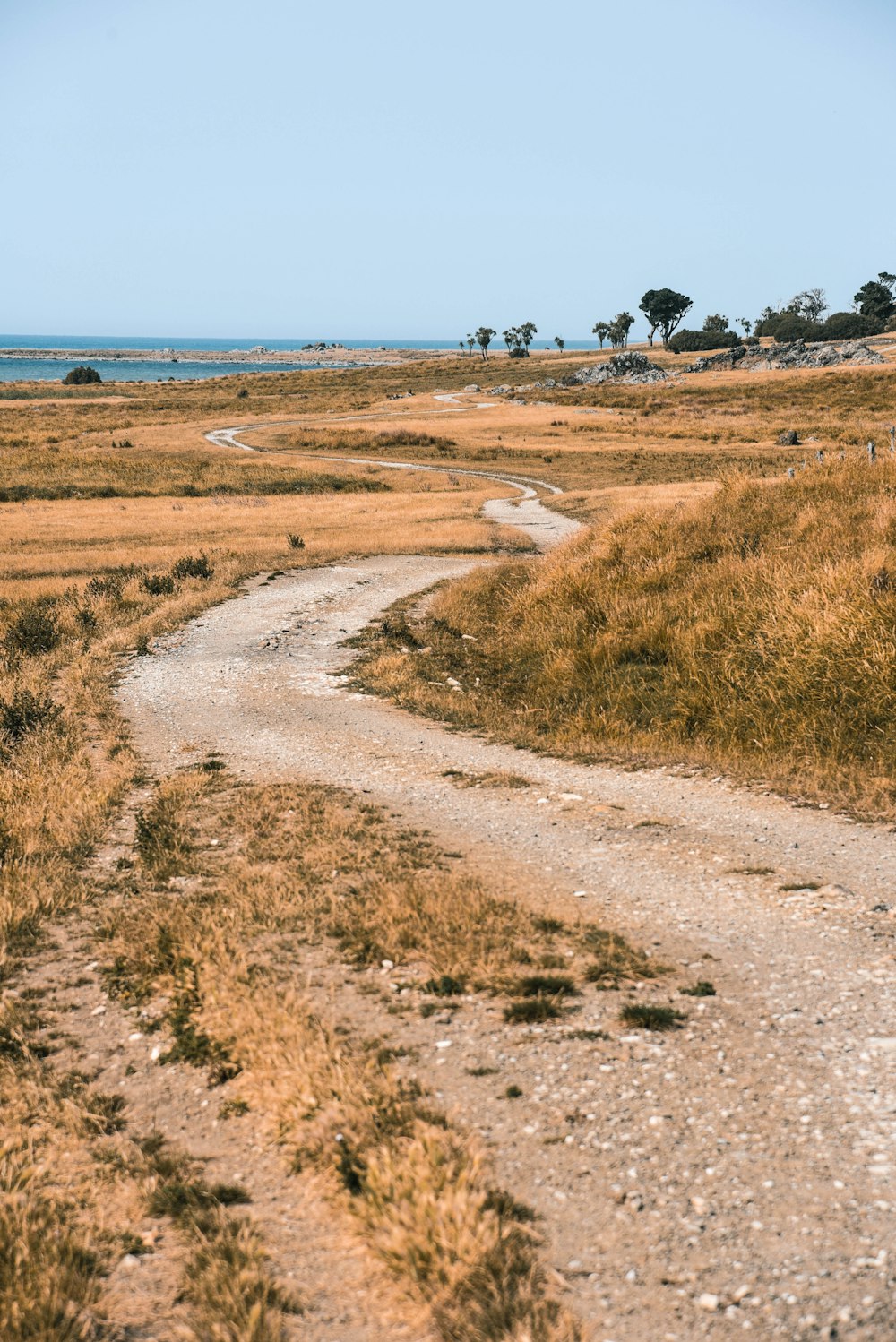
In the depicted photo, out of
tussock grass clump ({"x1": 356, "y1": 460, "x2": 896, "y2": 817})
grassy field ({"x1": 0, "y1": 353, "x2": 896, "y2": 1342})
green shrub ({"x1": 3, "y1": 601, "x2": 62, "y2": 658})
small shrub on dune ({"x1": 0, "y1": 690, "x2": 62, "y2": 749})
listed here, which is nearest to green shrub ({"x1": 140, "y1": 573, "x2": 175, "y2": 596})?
grassy field ({"x1": 0, "y1": 353, "x2": 896, "y2": 1342})

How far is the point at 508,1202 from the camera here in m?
5.71

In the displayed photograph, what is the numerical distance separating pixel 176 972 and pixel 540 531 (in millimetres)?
36121

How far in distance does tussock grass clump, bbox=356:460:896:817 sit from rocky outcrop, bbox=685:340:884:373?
128340 mm

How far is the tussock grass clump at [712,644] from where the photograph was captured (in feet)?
49.0

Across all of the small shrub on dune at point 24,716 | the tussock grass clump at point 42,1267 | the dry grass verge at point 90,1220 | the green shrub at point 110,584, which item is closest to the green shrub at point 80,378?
the green shrub at point 110,584

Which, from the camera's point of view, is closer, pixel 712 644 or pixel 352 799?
pixel 352 799

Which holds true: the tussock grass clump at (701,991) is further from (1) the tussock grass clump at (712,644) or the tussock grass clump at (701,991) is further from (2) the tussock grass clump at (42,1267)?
(1) the tussock grass clump at (712,644)

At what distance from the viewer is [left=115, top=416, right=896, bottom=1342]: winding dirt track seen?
5234 mm

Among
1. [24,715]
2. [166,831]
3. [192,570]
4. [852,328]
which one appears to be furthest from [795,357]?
[166,831]

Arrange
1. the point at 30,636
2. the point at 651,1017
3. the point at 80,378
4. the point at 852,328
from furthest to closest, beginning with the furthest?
the point at 80,378, the point at 852,328, the point at 30,636, the point at 651,1017

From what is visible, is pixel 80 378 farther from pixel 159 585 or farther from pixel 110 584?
pixel 159 585

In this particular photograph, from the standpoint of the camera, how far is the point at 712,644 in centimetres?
1861

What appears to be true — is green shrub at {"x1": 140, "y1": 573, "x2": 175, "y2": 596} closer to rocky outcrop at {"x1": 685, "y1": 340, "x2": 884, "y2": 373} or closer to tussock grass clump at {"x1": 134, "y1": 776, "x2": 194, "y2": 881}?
tussock grass clump at {"x1": 134, "y1": 776, "x2": 194, "y2": 881}

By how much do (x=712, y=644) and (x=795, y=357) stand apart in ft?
475
